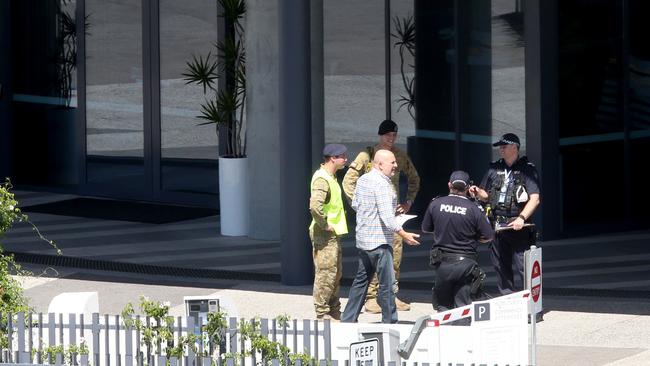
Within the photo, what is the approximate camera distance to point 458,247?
12.6 m

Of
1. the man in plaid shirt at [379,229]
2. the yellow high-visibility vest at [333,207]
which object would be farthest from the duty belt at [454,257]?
the yellow high-visibility vest at [333,207]

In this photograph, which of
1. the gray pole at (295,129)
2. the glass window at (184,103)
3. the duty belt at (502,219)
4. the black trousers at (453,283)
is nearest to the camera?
the black trousers at (453,283)

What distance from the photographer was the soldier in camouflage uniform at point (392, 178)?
13820 mm

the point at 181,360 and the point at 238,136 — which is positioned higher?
the point at 238,136

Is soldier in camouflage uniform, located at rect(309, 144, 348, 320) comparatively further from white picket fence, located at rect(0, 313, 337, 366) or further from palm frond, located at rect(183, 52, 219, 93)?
palm frond, located at rect(183, 52, 219, 93)

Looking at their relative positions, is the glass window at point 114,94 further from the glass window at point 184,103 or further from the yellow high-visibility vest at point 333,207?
the yellow high-visibility vest at point 333,207

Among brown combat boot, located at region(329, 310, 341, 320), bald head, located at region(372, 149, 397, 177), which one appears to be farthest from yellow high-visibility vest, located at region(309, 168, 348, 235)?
brown combat boot, located at region(329, 310, 341, 320)

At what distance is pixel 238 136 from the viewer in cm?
1902

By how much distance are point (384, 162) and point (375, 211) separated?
1.39 ft

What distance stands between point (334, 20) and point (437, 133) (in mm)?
1914

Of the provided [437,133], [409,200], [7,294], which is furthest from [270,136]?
[7,294]

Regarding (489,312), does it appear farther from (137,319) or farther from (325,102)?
(325,102)

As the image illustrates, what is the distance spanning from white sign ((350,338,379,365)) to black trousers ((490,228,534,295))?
4.35m

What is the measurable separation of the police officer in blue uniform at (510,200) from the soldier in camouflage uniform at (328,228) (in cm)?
129
